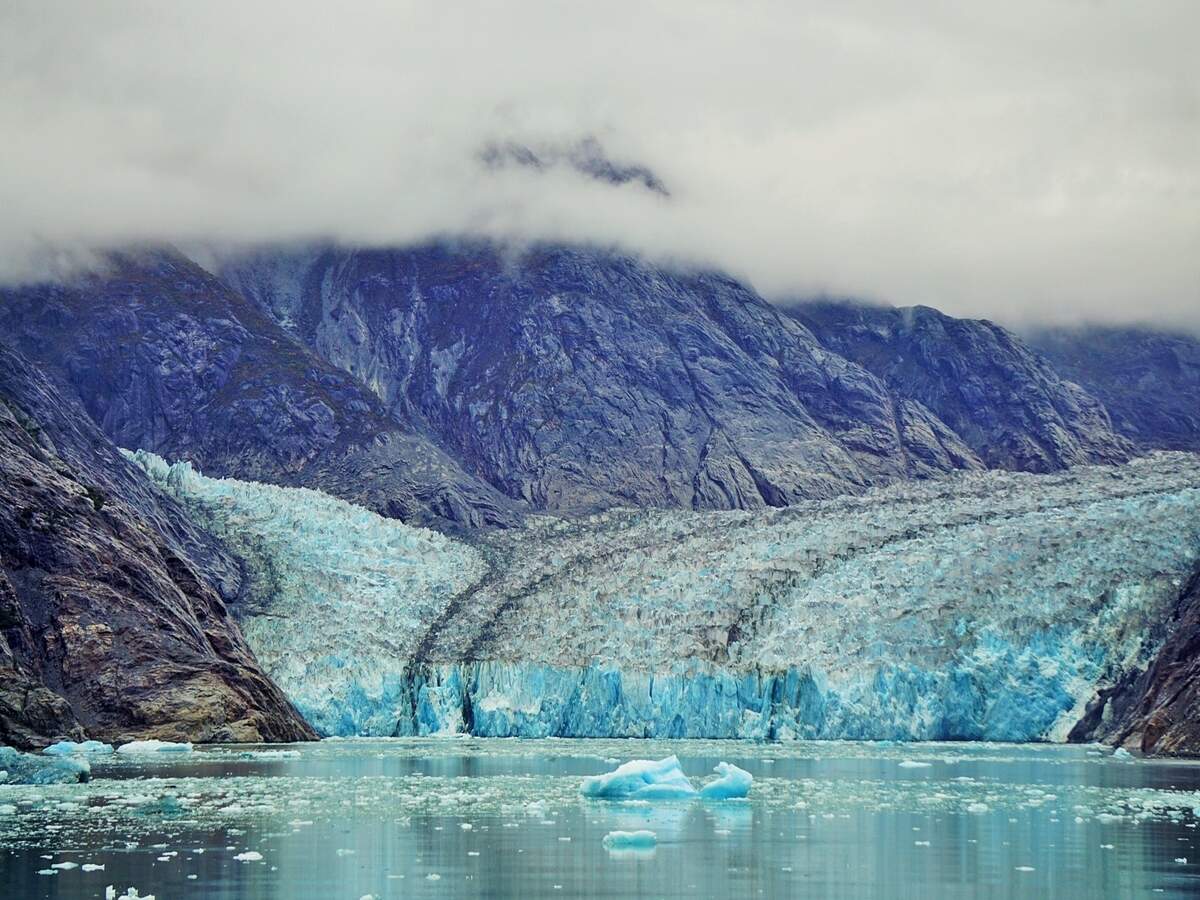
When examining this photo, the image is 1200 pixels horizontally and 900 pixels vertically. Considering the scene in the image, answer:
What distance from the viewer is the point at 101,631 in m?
42.3

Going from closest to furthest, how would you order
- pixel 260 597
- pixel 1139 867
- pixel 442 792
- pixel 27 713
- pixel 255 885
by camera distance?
pixel 255 885
pixel 1139 867
pixel 442 792
pixel 27 713
pixel 260 597

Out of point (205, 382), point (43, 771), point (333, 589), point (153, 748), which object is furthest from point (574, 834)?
point (205, 382)

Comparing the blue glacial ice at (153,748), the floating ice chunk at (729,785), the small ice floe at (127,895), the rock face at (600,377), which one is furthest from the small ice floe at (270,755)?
the rock face at (600,377)

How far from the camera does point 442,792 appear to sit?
27.8 meters

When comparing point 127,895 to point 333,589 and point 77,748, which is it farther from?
point 333,589

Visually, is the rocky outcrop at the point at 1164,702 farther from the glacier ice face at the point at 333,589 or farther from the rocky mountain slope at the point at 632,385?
the rocky mountain slope at the point at 632,385

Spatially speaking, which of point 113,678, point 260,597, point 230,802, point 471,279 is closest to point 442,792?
point 230,802

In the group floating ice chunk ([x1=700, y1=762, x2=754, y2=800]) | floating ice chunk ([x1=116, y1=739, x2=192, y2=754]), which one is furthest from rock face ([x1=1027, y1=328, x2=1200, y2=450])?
floating ice chunk ([x1=700, y1=762, x2=754, y2=800])

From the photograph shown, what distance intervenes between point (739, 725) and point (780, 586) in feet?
20.7

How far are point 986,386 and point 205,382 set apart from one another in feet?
184

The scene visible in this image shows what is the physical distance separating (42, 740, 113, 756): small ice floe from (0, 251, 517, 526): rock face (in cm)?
5326

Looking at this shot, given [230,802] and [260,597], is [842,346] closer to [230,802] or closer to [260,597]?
[260,597]

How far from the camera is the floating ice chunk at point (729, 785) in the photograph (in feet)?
86.2

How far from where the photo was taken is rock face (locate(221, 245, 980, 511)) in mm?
104188
